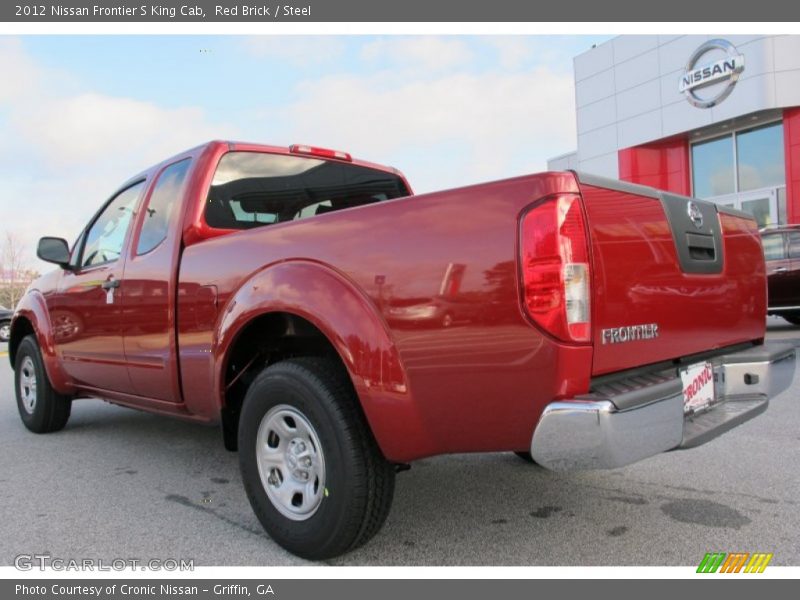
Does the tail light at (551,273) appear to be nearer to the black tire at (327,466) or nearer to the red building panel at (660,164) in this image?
the black tire at (327,466)

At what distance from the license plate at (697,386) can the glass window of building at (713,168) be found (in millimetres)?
18803

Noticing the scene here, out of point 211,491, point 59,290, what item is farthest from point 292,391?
point 59,290

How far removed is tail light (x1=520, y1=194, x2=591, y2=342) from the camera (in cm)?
212

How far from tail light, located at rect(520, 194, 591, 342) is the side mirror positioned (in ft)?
12.6

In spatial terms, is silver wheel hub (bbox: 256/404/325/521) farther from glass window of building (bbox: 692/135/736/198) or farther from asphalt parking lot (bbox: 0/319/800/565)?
glass window of building (bbox: 692/135/736/198)

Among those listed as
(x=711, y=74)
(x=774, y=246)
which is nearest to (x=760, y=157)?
(x=711, y=74)

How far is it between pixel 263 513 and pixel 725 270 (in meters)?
2.39

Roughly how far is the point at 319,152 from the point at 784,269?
29.0 ft

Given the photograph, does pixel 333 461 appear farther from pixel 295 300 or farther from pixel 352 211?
pixel 352 211

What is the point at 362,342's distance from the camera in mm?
2467

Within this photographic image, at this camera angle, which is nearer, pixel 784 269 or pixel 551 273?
pixel 551 273

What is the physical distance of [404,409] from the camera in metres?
2.38

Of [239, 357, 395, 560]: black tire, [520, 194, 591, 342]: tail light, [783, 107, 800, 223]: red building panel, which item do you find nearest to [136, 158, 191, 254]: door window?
[239, 357, 395, 560]: black tire

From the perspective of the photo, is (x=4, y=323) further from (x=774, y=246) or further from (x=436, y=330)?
(x=436, y=330)
